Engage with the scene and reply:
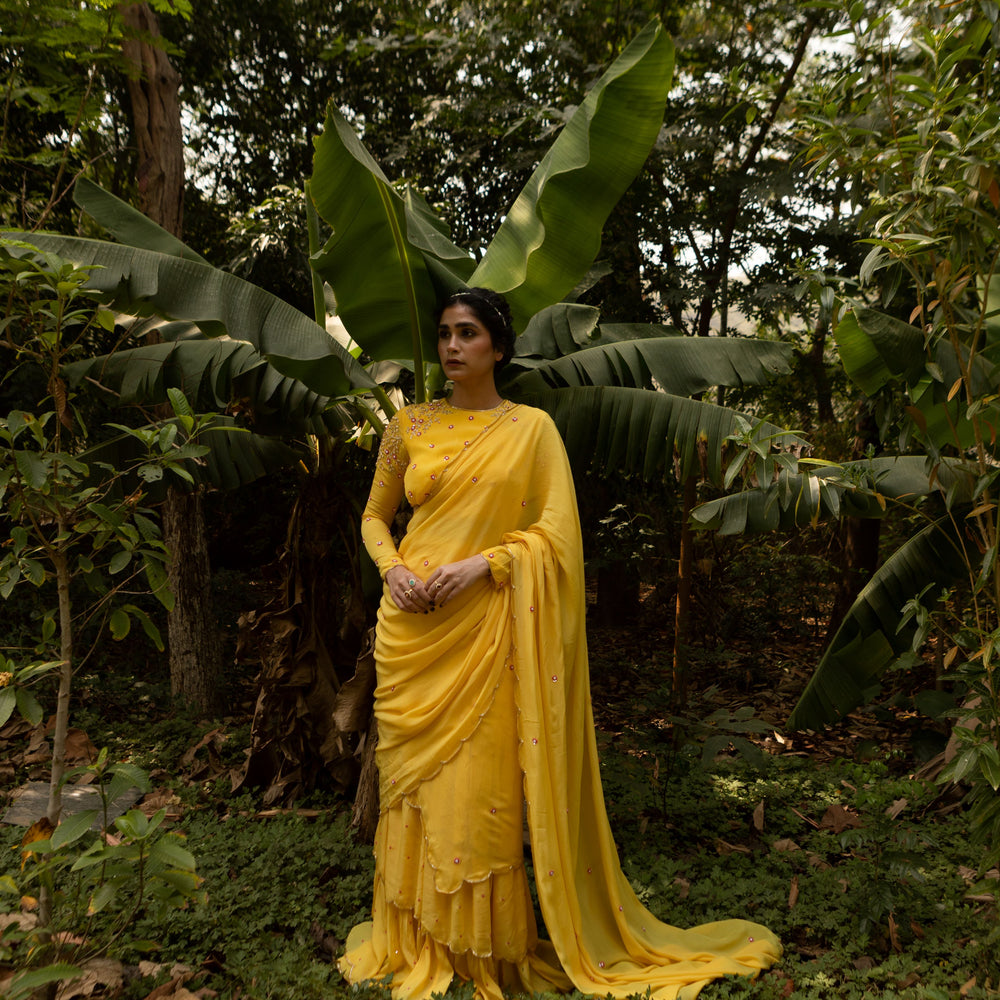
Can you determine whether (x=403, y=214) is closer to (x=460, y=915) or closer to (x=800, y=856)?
(x=460, y=915)

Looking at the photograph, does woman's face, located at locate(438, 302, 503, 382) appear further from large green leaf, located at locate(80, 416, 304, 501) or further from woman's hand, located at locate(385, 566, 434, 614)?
large green leaf, located at locate(80, 416, 304, 501)

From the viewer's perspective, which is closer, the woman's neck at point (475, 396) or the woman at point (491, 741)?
the woman at point (491, 741)

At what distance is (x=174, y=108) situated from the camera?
5.23 m

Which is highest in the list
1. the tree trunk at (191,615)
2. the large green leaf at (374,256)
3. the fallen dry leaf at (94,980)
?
the large green leaf at (374,256)

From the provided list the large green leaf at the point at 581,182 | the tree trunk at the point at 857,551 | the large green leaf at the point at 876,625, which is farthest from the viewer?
the tree trunk at the point at 857,551

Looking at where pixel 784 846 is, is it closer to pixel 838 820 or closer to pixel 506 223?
pixel 838 820

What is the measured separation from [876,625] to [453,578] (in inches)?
76.7

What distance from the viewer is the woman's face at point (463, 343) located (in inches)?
114

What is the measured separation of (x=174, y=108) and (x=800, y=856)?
5495 millimetres

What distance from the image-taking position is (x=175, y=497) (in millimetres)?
5367

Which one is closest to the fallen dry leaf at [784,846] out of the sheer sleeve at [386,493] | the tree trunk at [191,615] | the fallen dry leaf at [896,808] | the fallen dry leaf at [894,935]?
the fallen dry leaf at [896,808]

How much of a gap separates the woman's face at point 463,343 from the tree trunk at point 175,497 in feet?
9.70

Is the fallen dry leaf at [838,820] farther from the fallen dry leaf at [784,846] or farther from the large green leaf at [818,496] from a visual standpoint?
the large green leaf at [818,496]

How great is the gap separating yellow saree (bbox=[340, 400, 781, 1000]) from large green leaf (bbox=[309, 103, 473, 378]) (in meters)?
0.65
